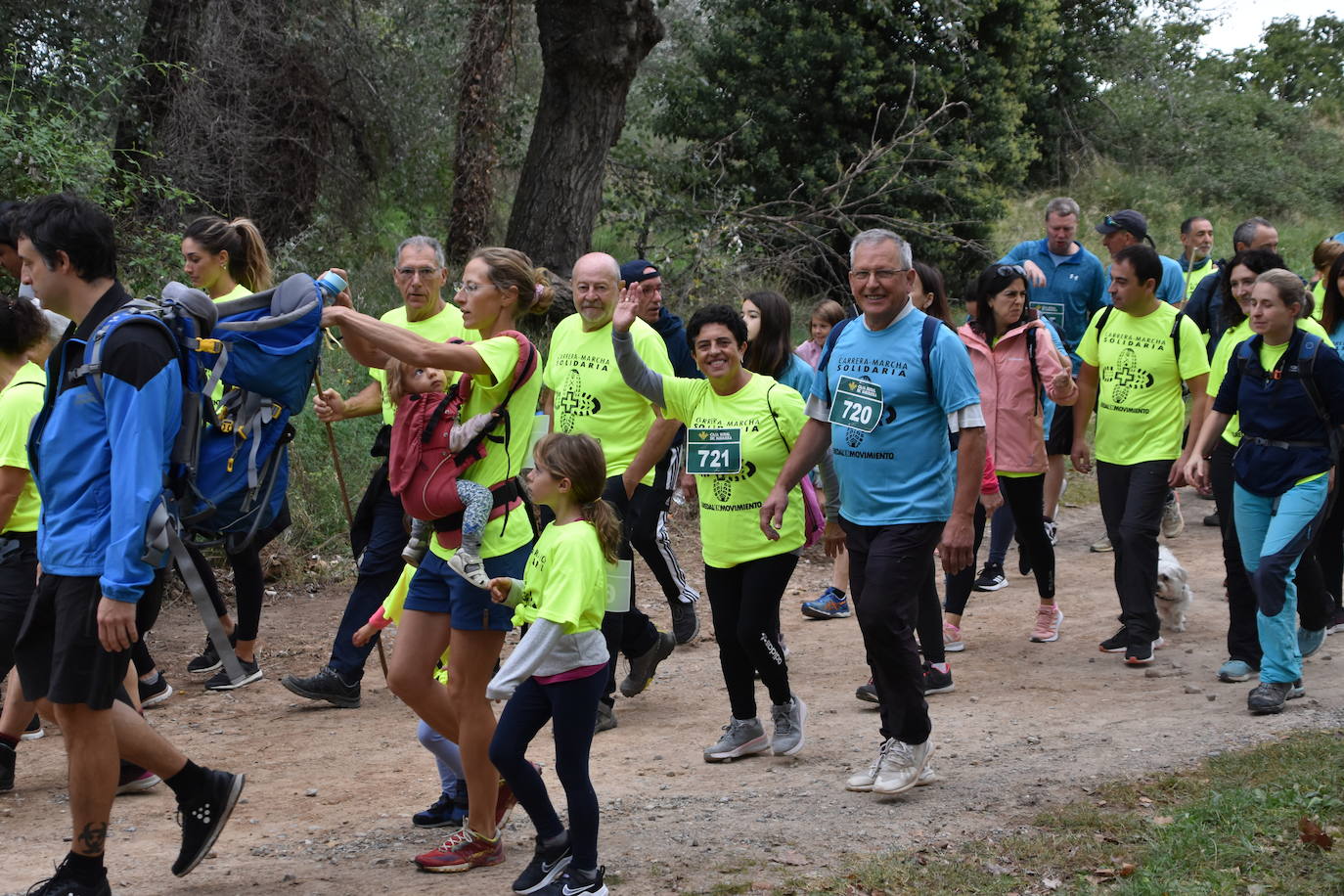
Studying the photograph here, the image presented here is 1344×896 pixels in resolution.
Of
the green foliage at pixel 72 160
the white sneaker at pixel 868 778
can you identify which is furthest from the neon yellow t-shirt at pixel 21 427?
the green foliage at pixel 72 160

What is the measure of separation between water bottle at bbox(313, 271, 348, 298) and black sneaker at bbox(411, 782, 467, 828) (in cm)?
184

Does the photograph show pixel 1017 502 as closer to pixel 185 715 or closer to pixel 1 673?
pixel 185 715

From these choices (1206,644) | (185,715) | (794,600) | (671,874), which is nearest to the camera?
(671,874)

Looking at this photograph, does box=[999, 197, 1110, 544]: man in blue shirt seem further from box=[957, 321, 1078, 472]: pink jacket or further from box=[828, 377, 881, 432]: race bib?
box=[828, 377, 881, 432]: race bib

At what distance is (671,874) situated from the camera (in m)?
4.44

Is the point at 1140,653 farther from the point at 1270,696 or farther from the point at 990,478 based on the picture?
the point at 990,478

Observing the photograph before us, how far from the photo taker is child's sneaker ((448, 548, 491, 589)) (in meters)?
4.34

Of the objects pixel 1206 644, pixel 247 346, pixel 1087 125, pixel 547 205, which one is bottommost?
pixel 1206 644

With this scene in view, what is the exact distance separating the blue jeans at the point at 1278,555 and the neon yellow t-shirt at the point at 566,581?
11.8ft

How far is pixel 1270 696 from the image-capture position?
6.27 metres

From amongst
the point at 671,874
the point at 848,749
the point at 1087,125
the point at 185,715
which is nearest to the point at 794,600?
the point at 848,749

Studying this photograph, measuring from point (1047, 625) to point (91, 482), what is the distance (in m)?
5.59

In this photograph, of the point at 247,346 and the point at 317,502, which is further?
the point at 317,502

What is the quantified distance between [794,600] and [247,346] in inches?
209
